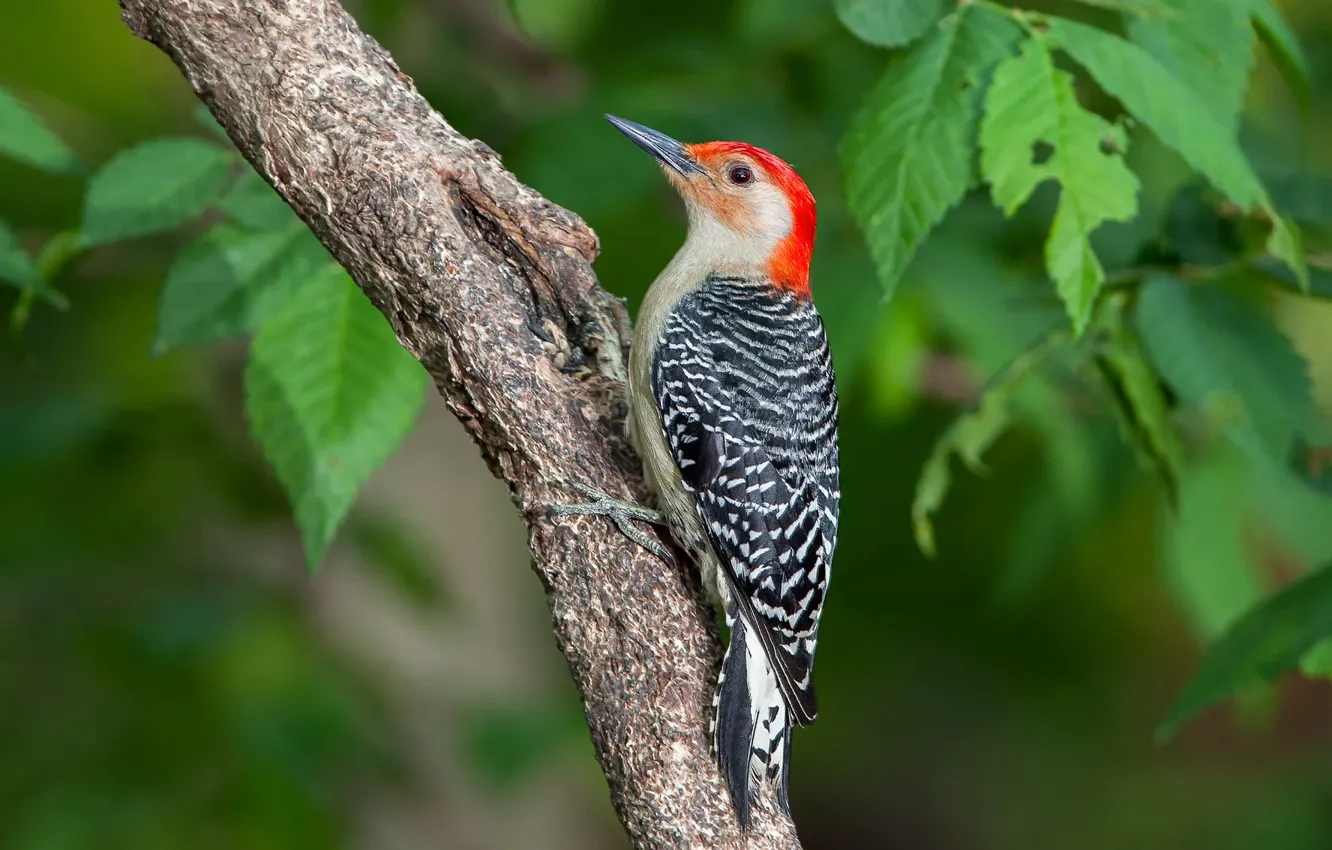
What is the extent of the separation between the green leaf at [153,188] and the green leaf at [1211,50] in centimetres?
261

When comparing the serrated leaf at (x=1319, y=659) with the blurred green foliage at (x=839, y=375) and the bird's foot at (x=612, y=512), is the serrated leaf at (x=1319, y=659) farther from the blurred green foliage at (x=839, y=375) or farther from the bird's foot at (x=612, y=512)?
the bird's foot at (x=612, y=512)

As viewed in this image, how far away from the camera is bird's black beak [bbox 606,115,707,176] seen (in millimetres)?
4457

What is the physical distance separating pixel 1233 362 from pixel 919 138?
3.48 feet

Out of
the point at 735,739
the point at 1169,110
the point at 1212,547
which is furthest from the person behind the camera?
the point at 1212,547

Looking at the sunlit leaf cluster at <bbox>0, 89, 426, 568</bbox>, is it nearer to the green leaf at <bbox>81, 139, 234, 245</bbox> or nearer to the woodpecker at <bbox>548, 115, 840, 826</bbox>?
the green leaf at <bbox>81, 139, 234, 245</bbox>

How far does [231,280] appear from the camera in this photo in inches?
141

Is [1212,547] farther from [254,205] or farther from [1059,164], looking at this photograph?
[254,205]

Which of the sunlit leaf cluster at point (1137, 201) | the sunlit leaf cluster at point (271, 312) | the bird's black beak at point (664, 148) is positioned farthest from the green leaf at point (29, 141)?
the sunlit leaf cluster at point (1137, 201)

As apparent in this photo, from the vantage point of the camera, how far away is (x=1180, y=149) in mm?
3146

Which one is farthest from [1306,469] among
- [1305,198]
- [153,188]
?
[153,188]

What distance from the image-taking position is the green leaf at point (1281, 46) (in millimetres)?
3457

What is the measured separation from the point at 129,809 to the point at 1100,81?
4383 mm

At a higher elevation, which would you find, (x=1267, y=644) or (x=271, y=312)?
(x=271, y=312)

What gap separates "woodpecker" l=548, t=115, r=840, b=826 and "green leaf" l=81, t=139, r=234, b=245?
130 cm
